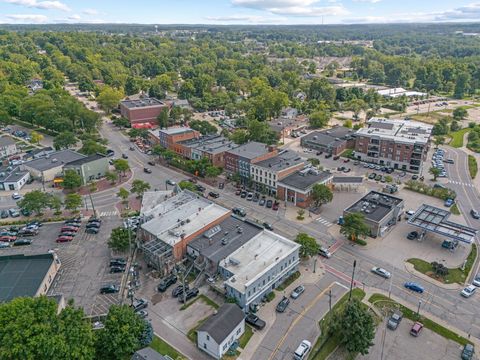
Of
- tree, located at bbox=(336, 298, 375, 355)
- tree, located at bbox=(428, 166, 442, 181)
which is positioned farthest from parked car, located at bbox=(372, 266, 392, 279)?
tree, located at bbox=(428, 166, 442, 181)

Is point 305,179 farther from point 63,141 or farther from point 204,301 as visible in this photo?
point 63,141

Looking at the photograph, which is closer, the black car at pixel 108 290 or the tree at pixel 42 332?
the tree at pixel 42 332

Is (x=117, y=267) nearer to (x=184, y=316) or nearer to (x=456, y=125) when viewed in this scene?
(x=184, y=316)

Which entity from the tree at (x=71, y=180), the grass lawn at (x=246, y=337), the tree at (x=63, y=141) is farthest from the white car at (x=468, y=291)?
the tree at (x=63, y=141)

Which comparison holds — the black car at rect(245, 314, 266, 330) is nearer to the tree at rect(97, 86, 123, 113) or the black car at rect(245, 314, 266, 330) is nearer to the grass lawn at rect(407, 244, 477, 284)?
the grass lawn at rect(407, 244, 477, 284)

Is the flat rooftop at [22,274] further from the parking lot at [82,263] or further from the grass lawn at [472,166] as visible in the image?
the grass lawn at [472,166]
